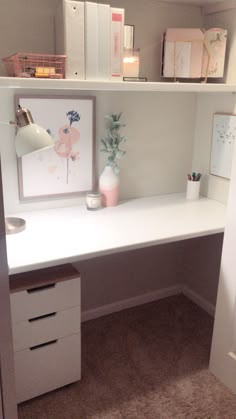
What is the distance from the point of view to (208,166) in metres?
2.36

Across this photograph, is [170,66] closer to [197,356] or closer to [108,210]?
[108,210]

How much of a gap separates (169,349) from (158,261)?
2.00ft

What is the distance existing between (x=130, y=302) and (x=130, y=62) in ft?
4.94

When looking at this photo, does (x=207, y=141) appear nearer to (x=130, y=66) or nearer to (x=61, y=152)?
(x=130, y=66)

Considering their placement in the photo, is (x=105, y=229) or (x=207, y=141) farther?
(x=207, y=141)

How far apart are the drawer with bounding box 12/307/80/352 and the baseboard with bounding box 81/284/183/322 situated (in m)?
0.64

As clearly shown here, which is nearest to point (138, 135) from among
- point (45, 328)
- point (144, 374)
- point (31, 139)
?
point (31, 139)

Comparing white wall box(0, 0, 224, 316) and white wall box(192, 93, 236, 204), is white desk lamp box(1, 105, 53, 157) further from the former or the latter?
white wall box(192, 93, 236, 204)

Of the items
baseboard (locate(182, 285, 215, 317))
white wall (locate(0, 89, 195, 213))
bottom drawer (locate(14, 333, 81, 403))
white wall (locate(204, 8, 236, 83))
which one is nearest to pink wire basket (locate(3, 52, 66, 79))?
white wall (locate(0, 89, 195, 213))

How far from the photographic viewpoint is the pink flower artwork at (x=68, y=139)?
6.53 ft

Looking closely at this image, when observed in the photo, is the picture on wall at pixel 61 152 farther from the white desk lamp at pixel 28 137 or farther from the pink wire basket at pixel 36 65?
the white desk lamp at pixel 28 137

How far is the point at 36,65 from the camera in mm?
1605

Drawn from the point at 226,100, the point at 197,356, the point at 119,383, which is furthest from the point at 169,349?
the point at 226,100

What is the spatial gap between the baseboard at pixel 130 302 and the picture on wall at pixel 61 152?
2.63ft
